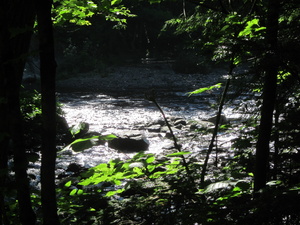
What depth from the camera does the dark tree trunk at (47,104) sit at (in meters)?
1.13

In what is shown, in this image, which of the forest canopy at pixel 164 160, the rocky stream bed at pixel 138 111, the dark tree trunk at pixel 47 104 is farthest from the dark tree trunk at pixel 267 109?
the dark tree trunk at pixel 47 104

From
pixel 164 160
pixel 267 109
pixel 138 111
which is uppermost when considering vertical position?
pixel 267 109

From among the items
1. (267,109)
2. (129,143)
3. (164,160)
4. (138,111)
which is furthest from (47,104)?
(138,111)

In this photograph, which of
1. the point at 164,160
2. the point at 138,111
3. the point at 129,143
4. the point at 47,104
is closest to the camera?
the point at 47,104

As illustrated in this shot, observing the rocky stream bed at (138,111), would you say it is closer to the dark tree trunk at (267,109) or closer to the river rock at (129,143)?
the river rock at (129,143)

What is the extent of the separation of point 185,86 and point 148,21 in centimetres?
1167

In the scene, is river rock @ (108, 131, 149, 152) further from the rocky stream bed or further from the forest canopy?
the forest canopy

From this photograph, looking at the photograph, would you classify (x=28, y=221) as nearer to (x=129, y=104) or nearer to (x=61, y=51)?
(x=129, y=104)

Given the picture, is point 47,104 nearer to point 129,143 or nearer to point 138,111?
point 129,143

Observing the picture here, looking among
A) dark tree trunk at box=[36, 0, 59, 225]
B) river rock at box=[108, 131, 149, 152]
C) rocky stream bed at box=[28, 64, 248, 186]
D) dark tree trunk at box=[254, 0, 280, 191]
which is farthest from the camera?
Result: river rock at box=[108, 131, 149, 152]

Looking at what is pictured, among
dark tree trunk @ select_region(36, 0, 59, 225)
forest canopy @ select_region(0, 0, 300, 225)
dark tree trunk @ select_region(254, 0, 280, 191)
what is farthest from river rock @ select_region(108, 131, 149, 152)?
dark tree trunk @ select_region(36, 0, 59, 225)

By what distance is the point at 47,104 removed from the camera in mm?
1145

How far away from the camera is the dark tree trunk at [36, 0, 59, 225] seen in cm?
113

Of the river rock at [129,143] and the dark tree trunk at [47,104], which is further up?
the dark tree trunk at [47,104]
